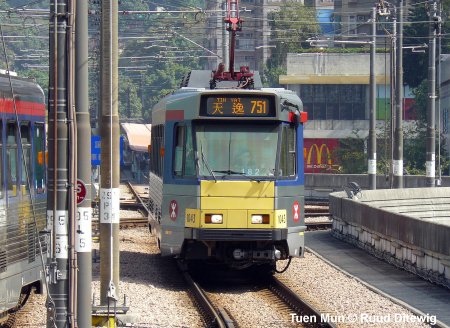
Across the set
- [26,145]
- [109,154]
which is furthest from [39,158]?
[109,154]

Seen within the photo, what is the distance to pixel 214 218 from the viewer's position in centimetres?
2006

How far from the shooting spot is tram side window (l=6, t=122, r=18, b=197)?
15008 millimetres

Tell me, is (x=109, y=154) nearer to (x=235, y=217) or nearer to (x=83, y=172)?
(x=235, y=217)

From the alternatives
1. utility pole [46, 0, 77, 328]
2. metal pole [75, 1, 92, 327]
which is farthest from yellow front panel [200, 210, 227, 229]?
utility pole [46, 0, 77, 328]

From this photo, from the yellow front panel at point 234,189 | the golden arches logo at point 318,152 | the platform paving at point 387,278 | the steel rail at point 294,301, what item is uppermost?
the yellow front panel at point 234,189

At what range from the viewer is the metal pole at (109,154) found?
16.5m

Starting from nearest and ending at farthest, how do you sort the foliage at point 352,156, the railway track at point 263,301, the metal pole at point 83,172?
the metal pole at point 83,172, the railway track at point 263,301, the foliage at point 352,156

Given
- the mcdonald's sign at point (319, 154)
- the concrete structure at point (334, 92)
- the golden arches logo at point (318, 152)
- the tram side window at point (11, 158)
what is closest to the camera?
the tram side window at point (11, 158)

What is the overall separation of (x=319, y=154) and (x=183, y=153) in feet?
190

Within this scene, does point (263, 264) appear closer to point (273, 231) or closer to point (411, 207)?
point (273, 231)

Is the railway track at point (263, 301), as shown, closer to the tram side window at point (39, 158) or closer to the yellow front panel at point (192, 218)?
the yellow front panel at point (192, 218)

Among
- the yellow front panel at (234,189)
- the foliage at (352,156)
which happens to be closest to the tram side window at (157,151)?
the yellow front panel at (234,189)

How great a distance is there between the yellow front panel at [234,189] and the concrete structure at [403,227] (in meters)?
3.06

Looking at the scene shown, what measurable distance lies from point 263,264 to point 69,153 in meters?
10.9
